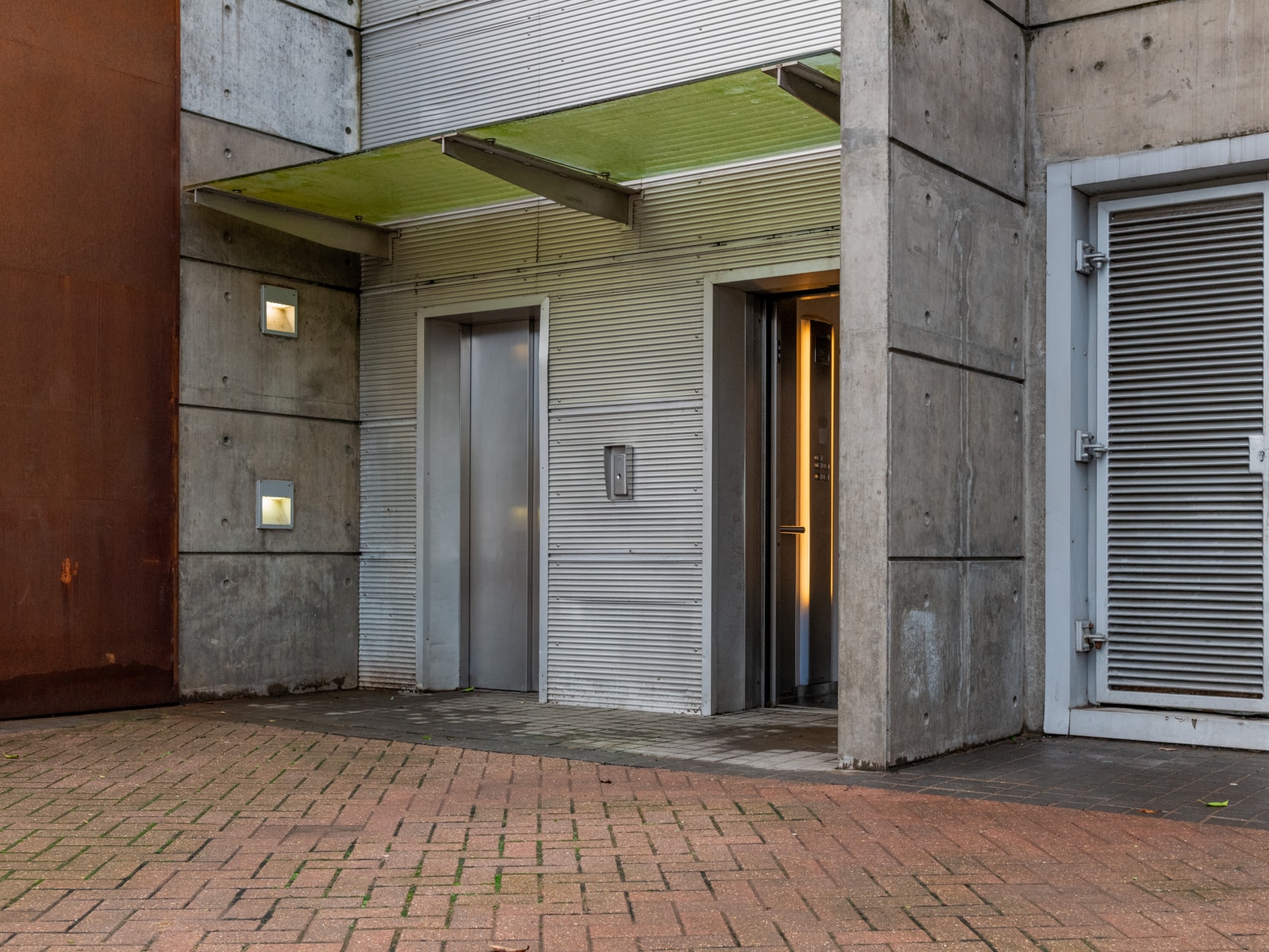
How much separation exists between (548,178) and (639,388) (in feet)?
4.93

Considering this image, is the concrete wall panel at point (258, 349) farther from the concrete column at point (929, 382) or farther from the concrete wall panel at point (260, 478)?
the concrete column at point (929, 382)

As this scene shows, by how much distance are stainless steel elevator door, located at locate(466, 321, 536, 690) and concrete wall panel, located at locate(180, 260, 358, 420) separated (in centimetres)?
103

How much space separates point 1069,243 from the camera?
23.9 ft

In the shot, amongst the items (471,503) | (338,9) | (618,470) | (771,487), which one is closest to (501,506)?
(471,503)

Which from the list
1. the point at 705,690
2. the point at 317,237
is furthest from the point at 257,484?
the point at 705,690

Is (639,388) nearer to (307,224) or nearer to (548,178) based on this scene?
(548,178)

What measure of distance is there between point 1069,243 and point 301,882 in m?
5.19

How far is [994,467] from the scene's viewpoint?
23.4ft

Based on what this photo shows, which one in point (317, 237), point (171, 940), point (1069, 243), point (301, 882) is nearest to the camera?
point (171, 940)

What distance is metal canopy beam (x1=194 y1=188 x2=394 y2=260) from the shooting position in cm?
933

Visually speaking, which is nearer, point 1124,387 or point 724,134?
point 1124,387

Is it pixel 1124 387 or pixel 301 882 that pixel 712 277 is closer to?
pixel 1124 387

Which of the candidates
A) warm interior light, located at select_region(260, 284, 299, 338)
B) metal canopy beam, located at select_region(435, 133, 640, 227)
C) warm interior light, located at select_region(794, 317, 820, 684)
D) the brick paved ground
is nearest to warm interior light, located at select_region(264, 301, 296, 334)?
warm interior light, located at select_region(260, 284, 299, 338)

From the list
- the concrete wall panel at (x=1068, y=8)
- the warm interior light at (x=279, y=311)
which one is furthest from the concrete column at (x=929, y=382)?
the warm interior light at (x=279, y=311)
